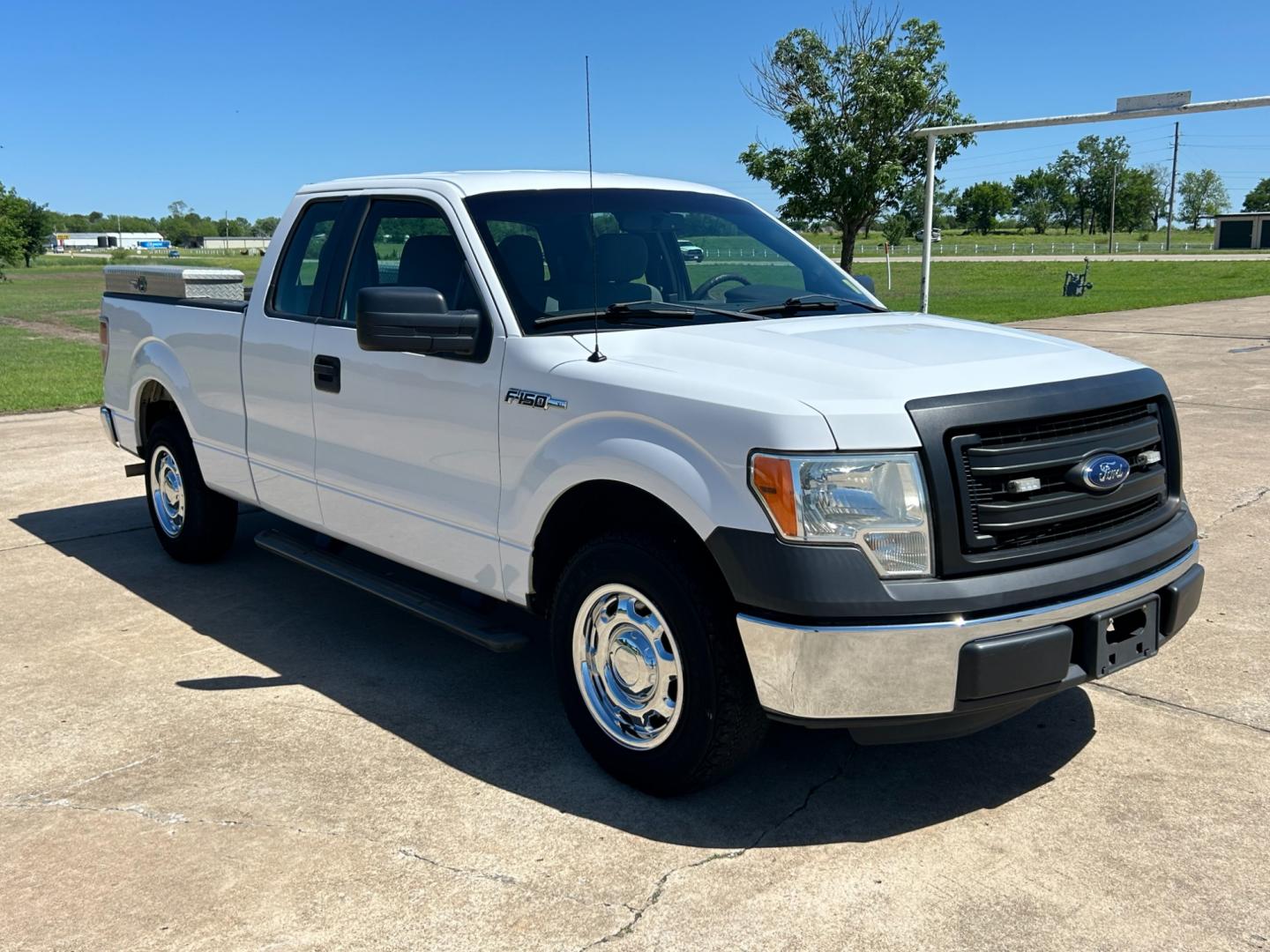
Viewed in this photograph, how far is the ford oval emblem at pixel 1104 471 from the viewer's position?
3.51 meters

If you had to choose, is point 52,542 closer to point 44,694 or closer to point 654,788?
point 44,694

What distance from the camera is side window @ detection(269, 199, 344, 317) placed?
527 cm

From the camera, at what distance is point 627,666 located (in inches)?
150

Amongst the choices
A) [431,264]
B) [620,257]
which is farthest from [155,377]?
[620,257]

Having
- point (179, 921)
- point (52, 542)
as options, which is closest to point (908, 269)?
point (52, 542)

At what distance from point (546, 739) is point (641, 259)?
185cm

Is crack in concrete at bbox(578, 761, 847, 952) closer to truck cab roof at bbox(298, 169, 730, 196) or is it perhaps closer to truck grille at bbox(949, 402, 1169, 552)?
truck grille at bbox(949, 402, 1169, 552)

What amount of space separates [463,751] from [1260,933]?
8.16 feet

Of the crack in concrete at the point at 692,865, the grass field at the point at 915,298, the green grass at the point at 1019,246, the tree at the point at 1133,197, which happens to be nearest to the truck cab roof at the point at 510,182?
the grass field at the point at 915,298

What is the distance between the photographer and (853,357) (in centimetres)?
370

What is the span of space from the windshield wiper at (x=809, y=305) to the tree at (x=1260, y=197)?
154910 millimetres

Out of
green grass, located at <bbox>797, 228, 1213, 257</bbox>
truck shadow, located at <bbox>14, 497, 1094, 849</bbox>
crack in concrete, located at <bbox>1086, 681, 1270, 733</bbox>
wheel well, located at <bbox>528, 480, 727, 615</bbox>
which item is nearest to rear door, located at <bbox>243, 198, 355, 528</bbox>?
truck shadow, located at <bbox>14, 497, 1094, 849</bbox>

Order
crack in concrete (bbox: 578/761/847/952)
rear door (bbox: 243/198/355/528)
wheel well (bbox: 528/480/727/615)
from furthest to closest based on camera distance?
rear door (bbox: 243/198/355/528), wheel well (bbox: 528/480/727/615), crack in concrete (bbox: 578/761/847/952)

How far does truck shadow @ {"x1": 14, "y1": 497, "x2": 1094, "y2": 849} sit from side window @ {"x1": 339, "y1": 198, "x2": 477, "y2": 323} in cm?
149
